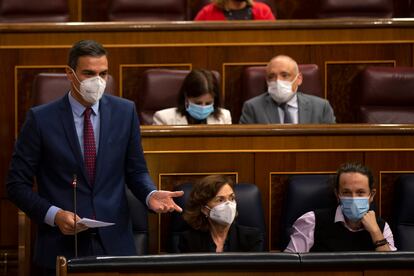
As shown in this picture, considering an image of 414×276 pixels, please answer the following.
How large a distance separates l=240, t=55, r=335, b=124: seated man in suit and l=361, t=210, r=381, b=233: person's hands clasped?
452mm

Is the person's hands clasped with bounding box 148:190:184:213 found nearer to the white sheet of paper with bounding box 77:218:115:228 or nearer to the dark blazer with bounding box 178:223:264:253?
the white sheet of paper with bounding box 77:218:115:228

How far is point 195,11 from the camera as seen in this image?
268 cm

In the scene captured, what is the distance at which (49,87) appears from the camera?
6.51 ft

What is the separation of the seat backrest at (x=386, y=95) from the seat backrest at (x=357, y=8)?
1.54 feet

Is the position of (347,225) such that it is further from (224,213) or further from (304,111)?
(304,111)

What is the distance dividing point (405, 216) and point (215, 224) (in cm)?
33

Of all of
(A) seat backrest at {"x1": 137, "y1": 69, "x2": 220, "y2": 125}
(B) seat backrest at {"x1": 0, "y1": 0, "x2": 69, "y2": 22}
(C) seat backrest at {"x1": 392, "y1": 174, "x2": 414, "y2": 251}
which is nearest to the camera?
(C) seat backrest at {"x1": 392, "y1": 174, "x2": 414, "y2": 251}

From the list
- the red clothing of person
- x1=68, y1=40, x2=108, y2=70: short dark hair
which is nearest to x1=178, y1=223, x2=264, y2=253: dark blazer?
x1=68, y1=40, x2=108, y2=70: short dark hair

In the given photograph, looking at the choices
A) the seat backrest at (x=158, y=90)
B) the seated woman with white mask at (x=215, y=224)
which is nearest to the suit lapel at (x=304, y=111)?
the seat backrest at (x=158, y=90)

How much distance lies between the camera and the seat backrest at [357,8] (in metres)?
2.60

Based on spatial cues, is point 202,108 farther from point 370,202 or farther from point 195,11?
point 195,11

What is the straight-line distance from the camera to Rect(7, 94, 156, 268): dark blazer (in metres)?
1.35

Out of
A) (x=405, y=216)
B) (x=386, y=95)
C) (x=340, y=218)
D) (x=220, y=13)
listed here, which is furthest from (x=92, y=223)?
(x=220, y=13)

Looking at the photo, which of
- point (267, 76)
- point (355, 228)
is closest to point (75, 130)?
point (355, 228)
